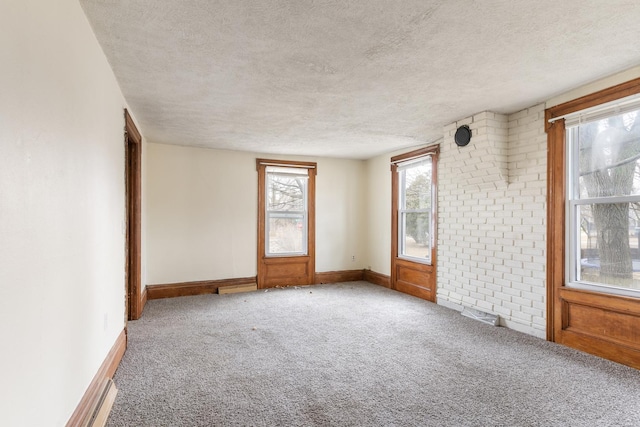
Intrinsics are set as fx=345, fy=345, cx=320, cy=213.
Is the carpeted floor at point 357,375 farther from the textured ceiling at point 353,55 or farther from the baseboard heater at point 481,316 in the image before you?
the textured ceiling at point 353,55

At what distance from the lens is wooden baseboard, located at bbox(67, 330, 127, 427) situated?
179cm

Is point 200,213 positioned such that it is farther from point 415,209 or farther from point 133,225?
point 415,209

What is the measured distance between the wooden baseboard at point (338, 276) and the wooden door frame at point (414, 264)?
89 centimetres

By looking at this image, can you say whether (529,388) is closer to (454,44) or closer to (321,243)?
(454,44)

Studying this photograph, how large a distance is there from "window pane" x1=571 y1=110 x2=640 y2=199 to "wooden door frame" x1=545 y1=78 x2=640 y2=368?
15cm

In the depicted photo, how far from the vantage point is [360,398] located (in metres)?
2.30

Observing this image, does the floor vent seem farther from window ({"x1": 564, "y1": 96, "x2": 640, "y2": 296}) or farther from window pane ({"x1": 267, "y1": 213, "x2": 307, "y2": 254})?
window ({"x1": 564, "y1": 96, "x2": 640, "y2": 296})

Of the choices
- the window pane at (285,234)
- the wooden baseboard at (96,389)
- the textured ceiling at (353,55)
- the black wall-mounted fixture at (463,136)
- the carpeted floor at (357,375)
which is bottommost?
the carpeted floor at (357,375)

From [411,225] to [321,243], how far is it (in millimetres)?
1674

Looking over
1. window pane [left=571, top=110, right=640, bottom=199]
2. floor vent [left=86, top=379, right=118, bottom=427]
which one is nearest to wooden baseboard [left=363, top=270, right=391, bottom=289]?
window pane [left=571, top=110, right=640, bottom=199]

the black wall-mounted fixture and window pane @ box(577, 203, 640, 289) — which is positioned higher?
the black wall-mounted fixture

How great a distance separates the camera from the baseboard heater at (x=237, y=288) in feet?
17.8

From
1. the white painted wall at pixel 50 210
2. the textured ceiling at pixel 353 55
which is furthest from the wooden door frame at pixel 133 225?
the white painted wall at pixel 50 210

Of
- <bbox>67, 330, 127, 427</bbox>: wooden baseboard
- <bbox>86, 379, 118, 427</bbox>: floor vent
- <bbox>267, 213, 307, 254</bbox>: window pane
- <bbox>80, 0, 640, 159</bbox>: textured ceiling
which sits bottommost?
<bbox>86, 379, 118, 427</bbox>: floor vent
